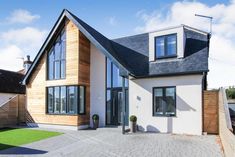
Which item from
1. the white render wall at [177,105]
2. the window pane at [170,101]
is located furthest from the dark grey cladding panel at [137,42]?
the window pane at [170,101]

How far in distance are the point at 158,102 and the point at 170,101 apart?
2.51 ft

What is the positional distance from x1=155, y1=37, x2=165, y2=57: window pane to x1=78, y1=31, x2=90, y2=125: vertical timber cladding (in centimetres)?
509

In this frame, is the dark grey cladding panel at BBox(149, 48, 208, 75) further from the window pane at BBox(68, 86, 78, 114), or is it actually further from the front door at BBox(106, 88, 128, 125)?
the window pane at BBox(68, 86, 78, 114)

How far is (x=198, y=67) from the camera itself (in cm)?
1304

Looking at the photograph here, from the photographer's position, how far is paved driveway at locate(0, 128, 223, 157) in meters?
8.88

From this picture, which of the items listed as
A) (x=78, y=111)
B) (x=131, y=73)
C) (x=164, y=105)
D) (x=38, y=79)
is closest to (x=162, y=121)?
(x=164, y=105)

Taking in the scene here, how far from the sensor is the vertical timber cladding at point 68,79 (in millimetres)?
15523

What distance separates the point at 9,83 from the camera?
865 inches

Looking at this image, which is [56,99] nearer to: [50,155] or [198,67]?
[50,155]

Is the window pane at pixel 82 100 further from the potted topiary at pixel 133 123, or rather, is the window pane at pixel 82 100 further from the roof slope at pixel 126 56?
the potted topiary at pixel 133 123

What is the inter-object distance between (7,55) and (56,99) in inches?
663

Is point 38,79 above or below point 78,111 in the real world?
above

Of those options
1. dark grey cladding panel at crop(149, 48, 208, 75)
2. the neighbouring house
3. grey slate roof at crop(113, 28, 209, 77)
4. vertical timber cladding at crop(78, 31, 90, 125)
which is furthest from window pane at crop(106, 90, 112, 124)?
dark grey cladding panel at crop(149, 48, 208, 75)

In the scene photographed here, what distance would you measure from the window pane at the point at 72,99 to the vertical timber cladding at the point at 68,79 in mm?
375
